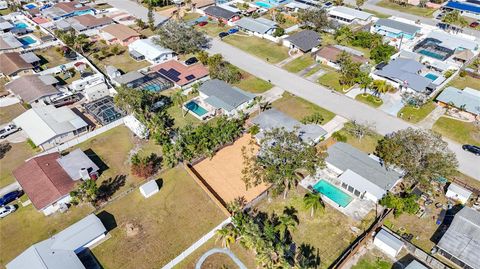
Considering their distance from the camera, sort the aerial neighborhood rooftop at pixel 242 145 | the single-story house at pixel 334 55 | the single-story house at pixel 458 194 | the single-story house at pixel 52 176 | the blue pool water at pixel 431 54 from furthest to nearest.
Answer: the blue pool water at pixel 431 54
the single-story house at pixel 334 55
the single-story house at pixel 458 194
the single-story house at pixel 52 176
the aerial neighborhood rooftop at pixel 242 145

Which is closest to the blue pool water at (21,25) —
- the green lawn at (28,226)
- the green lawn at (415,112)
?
the green lawn at (28,226)

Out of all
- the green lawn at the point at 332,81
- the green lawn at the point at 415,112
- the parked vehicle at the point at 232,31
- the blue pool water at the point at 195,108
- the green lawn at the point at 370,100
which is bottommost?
the green lawn at the point at 415,112

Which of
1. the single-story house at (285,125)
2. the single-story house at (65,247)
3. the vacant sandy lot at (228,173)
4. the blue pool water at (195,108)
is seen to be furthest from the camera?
the blue pool water at (195,108)

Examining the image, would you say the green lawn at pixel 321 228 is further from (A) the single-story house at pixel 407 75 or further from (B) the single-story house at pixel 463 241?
(A) the single-story house at pixel 407 75

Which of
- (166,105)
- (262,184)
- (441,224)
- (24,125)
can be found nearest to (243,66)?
(166,105)

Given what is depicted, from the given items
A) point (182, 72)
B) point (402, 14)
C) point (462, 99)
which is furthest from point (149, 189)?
point (402, 14)

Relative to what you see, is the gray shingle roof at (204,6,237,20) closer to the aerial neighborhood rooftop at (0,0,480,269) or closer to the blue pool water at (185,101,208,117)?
the aerial neighborhood rooftop at (0,0,480,269)

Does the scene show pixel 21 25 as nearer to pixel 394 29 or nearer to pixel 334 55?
pixel 334 55
